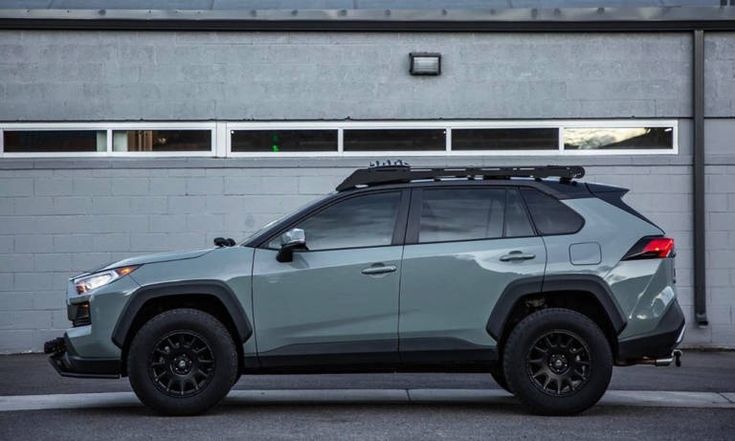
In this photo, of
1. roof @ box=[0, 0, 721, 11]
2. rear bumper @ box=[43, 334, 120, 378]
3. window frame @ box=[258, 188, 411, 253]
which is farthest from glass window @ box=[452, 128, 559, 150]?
rear bumper @ box=[43, 334, 120, 378]

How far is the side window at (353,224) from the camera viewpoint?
28.3 feet

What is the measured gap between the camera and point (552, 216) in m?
8.73

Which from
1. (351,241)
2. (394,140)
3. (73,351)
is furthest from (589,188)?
(394,140)

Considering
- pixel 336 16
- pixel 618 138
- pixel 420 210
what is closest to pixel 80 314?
pixel 420 210

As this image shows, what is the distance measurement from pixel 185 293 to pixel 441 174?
6.96ft

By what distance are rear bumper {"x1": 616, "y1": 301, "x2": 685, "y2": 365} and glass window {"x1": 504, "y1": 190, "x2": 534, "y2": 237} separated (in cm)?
108

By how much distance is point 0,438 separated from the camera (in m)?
7.54

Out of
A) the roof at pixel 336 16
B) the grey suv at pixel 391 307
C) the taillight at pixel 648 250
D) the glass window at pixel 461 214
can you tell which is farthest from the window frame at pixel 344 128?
the taillight at pixel 648 250

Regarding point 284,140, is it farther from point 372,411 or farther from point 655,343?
point 655,343

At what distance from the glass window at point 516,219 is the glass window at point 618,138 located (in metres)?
5.71

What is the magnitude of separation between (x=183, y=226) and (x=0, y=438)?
6667 mm

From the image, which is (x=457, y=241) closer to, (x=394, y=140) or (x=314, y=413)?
(x=314, y=413)

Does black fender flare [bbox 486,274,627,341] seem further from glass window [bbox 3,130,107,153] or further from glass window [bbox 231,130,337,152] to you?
glass window [bbox 3,130,107,153]

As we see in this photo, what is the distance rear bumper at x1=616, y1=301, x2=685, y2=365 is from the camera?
27.7 feet
